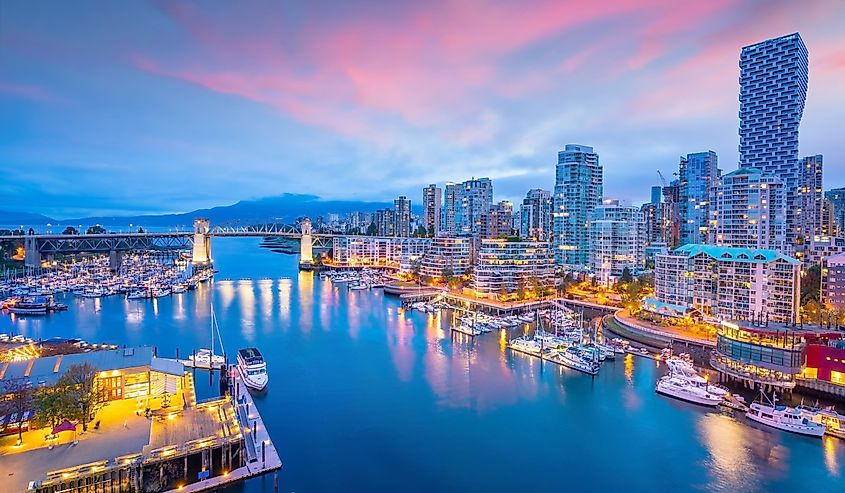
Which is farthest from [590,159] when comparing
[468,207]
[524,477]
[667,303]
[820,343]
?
[524,477]

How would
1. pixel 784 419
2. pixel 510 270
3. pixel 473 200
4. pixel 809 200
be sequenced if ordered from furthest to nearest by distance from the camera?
1. pixel 473 200
2. pixel 809 200
3. pixel 510 270
4. pixel 784 419

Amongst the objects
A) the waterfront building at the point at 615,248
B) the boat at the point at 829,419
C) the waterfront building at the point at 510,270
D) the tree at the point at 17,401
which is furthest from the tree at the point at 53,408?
the waterfront building at the point at 615,248

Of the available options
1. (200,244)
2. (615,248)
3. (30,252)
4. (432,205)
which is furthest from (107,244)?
(615,248)

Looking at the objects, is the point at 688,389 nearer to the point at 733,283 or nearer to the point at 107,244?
the point at 733,283

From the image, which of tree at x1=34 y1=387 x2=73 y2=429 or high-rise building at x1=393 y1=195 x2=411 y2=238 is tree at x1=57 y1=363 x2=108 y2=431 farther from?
high-rise building at x1=393 y1=195 x2=411 y2=238

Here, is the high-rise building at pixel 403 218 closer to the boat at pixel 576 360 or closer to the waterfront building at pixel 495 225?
the waterfront building at pixel 495 225

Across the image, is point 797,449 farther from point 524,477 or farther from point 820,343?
point 524,477

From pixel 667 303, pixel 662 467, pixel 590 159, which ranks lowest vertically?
pixel 662 467
